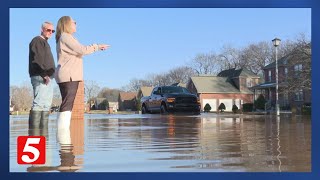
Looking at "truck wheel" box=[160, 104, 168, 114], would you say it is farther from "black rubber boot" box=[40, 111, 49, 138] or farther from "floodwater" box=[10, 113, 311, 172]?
"black rubber boot" box=[40, 111, 49, 138]

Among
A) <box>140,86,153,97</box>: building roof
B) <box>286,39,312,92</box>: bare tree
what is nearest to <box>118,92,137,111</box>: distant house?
<box>140,86,153,97</box>: building roof

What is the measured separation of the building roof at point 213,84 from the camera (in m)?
5.50

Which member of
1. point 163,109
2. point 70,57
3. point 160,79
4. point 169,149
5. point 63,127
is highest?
point 70,57

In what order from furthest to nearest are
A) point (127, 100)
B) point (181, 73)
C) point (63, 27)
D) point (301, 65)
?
point (301, 65) < point (127, 100) < point (181, 73) < point (63, 27)

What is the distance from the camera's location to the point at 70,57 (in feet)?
16.8

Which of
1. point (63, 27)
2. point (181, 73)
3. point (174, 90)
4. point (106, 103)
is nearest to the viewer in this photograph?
point (63, 27)

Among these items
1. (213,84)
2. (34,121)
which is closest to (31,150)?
(34,121)

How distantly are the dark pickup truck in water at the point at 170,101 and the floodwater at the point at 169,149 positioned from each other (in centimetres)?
25

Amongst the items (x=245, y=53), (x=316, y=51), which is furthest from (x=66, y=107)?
(x=316, y=51)

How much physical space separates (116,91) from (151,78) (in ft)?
1.35

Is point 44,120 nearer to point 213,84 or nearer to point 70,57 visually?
point 70,57

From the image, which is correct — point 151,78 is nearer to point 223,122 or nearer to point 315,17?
point 315,17

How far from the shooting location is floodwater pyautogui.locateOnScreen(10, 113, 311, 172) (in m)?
4.38

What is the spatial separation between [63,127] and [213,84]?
1748mm
